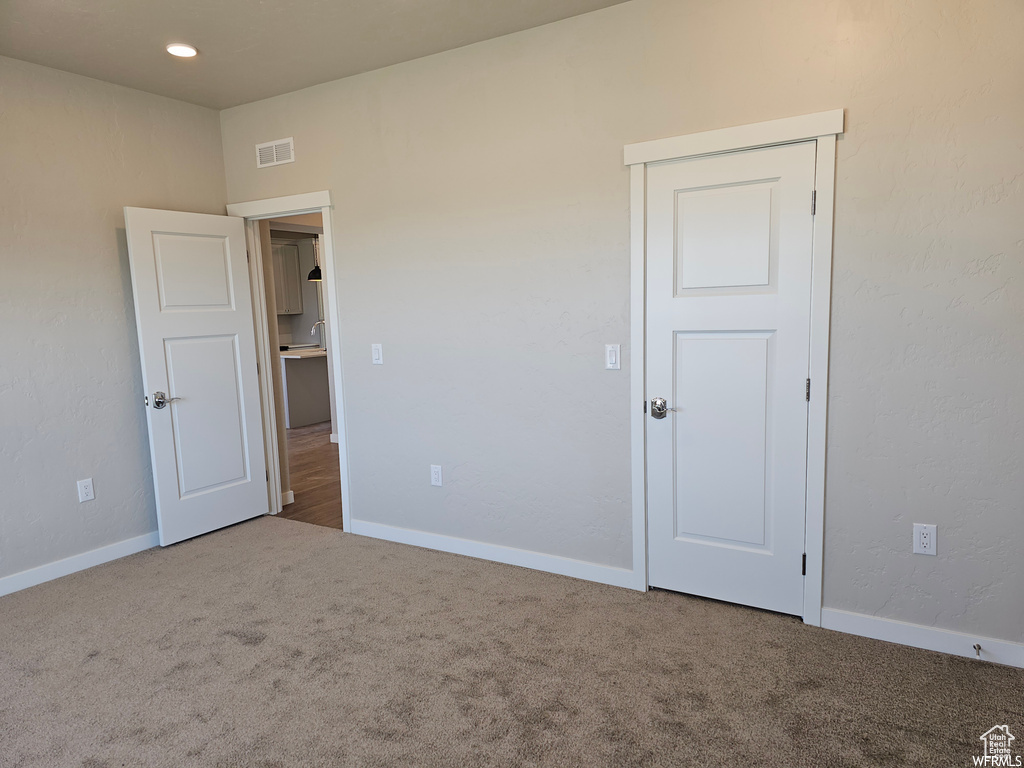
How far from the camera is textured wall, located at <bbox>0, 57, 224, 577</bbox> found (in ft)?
10.2

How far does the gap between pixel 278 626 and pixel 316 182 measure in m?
2.47

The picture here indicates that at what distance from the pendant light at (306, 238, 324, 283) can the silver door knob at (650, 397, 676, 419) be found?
588cm

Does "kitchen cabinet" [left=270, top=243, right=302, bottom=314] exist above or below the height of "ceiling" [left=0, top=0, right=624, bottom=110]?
below

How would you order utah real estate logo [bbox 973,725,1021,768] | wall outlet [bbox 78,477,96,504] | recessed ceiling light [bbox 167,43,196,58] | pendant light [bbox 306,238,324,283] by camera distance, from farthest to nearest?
1. pendant light [bbox 306,238,324,283]
2. wall outlet [bbox 78,477,96,504]
3. recessed ceiling light [bbox 167,43,196,58]
4. utah real estate logo [bbox 973,725,1021,768]

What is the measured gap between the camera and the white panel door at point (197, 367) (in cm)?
353

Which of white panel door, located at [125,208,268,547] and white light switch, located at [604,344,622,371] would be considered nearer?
white light switch, located at [604,344,622,371]

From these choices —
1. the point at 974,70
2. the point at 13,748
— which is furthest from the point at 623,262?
the point at 13,748

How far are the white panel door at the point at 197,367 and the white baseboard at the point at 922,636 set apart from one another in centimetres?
344

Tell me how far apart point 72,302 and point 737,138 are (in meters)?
3.44

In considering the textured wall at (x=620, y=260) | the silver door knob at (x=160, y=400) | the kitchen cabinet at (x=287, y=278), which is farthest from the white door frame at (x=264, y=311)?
the kitchen cabinet at (x=287, y=278)

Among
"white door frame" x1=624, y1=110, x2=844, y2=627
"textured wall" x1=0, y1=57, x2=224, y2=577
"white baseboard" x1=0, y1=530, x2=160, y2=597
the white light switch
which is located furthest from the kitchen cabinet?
"white door frame" x1=624, y1=110, x2=844, y2=627

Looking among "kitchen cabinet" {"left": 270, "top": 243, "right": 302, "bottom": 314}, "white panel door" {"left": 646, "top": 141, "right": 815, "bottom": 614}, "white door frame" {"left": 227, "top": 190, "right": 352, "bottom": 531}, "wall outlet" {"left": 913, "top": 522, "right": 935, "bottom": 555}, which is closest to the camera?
"wall outlet" {"left": 913, "top": 522, "right": 935, "bottom": 555}

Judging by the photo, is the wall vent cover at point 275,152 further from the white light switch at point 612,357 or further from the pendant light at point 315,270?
the pendant light at point 315,270

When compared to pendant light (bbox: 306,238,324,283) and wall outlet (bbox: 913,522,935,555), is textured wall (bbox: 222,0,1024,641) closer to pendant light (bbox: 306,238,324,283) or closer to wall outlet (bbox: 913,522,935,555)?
wall outlet (bbox: 913,522,935,555)
